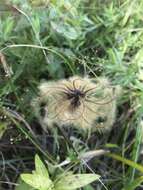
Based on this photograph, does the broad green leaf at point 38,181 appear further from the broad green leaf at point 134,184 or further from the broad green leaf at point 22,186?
the broad green leaf at point 134,184

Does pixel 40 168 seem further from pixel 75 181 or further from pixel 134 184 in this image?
pixel 134 184

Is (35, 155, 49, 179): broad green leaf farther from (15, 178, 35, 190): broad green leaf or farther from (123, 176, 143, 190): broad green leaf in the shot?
(123, 176, 143, 190): broad green leaf

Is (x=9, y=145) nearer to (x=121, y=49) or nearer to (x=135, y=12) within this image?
(x=121, y=49)

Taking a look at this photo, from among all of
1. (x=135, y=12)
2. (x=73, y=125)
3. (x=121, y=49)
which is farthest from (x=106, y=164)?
(x=135, y=12)

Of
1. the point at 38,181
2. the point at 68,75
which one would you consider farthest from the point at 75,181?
the point at 68,75

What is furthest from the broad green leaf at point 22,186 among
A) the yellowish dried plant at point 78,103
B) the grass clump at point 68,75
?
the yellowish dried plant at point 78,103

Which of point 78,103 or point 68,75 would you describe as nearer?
point 78,103
